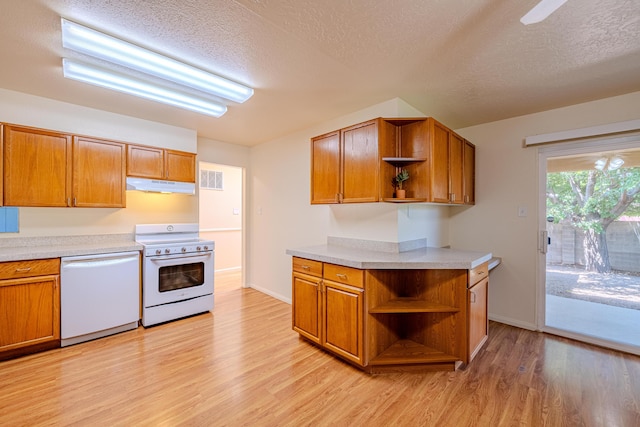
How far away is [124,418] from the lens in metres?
1.73

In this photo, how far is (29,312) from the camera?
2463mm

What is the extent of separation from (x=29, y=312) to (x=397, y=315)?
133 inches

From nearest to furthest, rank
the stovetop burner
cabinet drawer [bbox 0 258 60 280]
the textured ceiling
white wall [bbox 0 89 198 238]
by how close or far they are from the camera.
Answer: the textured ceiling
cabinet drawer [bbox 0 258 60 280]
white wall [bbox 0 89 198 238]
the stovetop burner

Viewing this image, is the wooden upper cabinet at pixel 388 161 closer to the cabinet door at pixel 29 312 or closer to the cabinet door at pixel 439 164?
the cabinet door at pixel 439 164

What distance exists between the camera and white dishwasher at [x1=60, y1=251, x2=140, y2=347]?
2.63m

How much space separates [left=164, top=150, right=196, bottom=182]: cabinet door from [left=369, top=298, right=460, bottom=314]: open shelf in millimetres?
2938

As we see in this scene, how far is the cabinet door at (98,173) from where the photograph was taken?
9.56ft

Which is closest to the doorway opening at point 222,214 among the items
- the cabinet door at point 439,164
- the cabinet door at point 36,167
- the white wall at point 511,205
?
the cabinet door at point 36,167

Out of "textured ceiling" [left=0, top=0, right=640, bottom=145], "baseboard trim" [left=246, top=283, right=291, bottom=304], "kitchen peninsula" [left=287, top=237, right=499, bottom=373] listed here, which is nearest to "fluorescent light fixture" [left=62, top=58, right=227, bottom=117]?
"textured ceiling" [left=0, top=0, right=640, bottom=145]

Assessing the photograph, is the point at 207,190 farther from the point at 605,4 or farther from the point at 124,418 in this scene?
the point at 605,4

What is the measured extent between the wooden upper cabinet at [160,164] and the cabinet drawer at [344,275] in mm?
2409

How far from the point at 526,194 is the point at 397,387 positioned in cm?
258

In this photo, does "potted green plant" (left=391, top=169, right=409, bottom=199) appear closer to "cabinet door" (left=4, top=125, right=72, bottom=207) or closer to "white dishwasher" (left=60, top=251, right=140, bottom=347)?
"white dishwasher" (left=60, top=251, right=140, bottom=347)

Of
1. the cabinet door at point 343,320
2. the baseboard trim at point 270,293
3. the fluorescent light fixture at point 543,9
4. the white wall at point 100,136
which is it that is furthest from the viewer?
the baseboard trim at point 270,293
